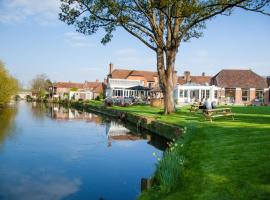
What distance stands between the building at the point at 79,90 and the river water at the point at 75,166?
71090mm

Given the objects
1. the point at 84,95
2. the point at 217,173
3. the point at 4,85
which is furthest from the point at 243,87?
the point at 84,95

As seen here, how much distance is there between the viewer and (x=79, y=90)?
99500 millimetres

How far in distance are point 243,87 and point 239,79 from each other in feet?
7.69

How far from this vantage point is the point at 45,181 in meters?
11.9

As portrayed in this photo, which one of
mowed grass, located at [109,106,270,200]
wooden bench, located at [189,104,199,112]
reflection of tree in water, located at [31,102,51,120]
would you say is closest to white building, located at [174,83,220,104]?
wooden bench, located at [189,104,199,112]

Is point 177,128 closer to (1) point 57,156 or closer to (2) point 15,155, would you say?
(1) point 57,156

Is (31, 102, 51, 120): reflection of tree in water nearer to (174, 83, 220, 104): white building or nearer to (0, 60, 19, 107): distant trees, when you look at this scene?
(0, 60, 19, 107): distant trees

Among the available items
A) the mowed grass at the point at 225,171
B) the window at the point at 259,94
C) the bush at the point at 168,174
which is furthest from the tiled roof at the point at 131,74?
the bush at the point at 168,174

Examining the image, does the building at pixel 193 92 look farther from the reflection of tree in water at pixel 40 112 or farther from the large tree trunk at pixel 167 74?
the large tree trunk at pixel 167 74

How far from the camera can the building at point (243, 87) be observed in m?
55.2

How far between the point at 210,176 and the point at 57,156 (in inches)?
411

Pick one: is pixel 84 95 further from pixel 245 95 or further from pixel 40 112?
pixel 245 95

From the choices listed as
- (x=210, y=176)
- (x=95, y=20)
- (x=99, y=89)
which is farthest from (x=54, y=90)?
(x=210, y=176)

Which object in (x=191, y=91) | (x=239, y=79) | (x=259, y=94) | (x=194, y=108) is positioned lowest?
(x=194, y=108)
